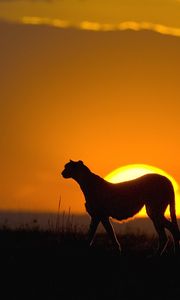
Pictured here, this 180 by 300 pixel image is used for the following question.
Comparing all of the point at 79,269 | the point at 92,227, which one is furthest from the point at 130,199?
the point at 79,269

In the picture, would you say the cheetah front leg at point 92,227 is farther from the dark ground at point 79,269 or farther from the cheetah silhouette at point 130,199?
the dark ground at point 79,269

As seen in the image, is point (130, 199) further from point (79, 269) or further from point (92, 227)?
point (79, 269)

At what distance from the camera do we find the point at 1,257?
462 inches

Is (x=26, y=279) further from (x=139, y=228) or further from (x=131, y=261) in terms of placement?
(x=139, y=228)

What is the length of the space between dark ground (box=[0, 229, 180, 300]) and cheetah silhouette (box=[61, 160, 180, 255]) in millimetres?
498

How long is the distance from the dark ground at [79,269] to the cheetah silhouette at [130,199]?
498mm

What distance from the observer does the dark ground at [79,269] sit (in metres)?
9.22

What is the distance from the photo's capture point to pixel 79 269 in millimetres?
10992

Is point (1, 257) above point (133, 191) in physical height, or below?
below

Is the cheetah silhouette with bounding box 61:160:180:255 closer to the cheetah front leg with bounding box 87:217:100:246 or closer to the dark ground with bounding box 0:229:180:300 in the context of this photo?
the cheetah front leg with bounding box 87:217:100:246

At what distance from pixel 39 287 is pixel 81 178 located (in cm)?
508

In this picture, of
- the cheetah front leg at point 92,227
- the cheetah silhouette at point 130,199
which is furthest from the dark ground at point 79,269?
the cheetah silhouette at point 130,199

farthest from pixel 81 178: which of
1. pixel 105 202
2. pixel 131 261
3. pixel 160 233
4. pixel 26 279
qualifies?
pixel 26 279

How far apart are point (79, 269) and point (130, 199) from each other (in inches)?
129
